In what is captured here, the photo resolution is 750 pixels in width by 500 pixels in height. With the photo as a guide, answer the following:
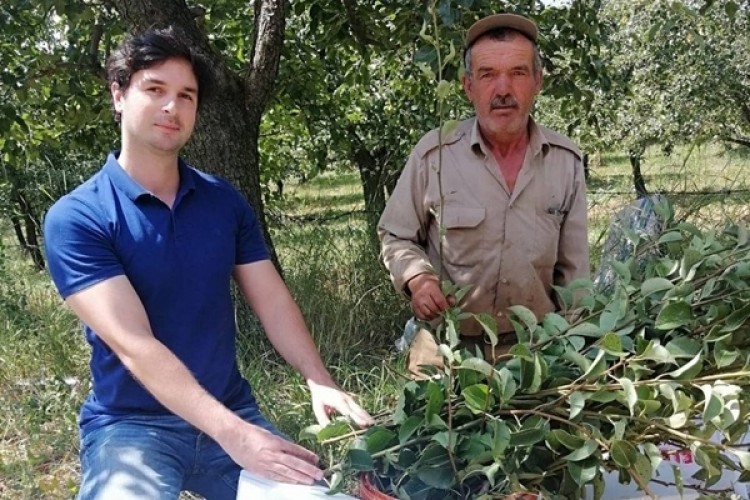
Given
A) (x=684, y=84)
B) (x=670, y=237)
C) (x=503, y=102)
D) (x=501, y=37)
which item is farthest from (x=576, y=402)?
(x=684, y=84)

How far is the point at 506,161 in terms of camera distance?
2543mm

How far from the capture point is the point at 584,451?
120 centimetres

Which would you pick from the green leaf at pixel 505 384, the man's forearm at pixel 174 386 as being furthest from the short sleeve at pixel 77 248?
the green leaf at pixel 505 384

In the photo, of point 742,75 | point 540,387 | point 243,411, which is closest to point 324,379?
point 243,411

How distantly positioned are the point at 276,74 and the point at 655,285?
3.15 metres

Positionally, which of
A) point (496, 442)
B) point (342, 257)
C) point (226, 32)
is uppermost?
point (226, 32)

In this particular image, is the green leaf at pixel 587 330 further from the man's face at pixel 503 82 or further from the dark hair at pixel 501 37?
the dark hair at pixel 501 37

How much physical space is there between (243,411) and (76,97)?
3273 mm

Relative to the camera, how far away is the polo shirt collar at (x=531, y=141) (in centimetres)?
251

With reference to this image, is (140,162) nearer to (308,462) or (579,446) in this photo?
(308,462)

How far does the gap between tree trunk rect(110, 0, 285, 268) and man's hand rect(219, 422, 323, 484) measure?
2554mm

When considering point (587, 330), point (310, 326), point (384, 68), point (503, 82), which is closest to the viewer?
point (587, 330)

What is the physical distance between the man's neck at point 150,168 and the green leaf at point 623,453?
1.34 meters

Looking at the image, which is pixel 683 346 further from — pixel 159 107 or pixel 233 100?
pixel 233 100
